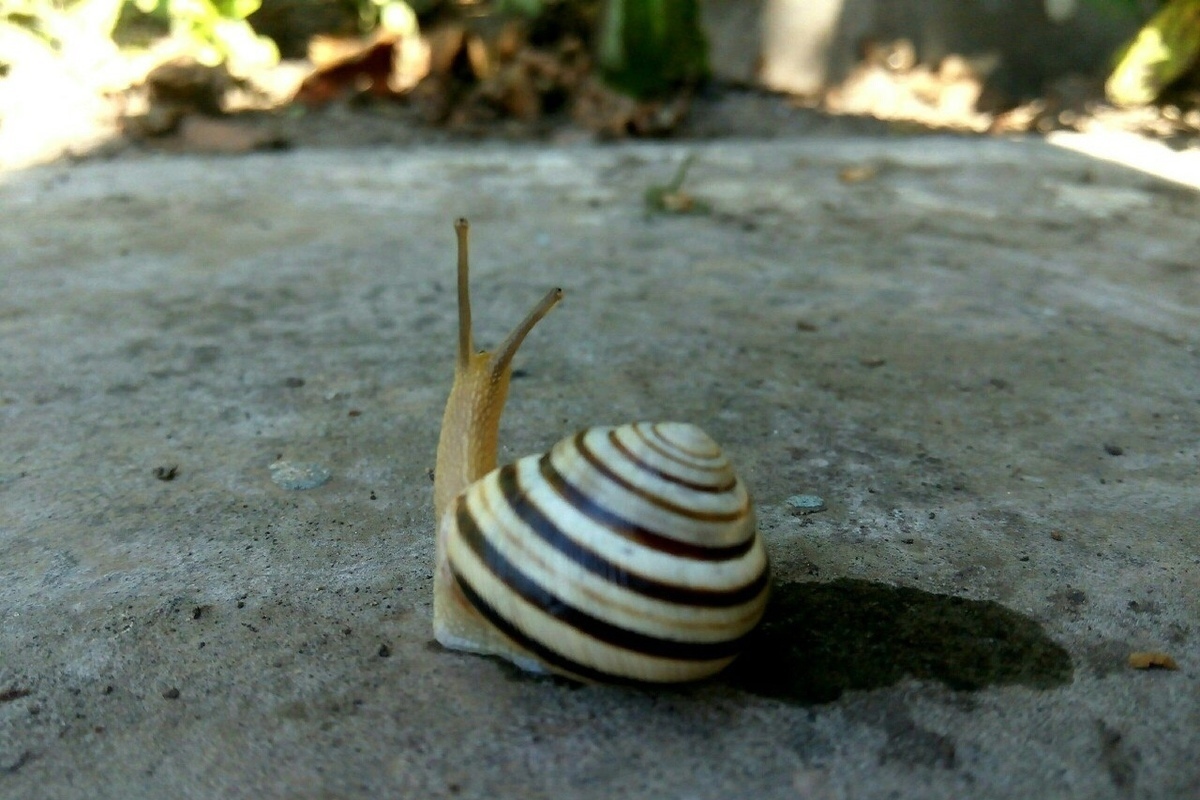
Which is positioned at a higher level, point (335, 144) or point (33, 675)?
point (33, 675)

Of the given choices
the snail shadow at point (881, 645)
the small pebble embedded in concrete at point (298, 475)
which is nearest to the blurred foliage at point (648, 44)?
the small pebble embedded in concrete at point (298, 475)

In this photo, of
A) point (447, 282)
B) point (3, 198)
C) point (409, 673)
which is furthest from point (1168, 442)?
point (3, 198)

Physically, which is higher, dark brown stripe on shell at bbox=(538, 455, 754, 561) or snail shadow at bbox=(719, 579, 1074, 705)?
dark brown stripe on shell at bbox=(538, 455, 754, 561)

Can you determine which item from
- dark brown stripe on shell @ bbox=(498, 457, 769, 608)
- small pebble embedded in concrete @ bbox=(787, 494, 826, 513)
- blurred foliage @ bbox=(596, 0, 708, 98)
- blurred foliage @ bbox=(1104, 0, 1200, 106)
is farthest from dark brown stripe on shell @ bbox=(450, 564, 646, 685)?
blurred foliage @ bbox=(1104, 0, 1200, 106)

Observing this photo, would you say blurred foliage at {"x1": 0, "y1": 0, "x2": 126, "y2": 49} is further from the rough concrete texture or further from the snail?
the snail

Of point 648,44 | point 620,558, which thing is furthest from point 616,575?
point 648,44

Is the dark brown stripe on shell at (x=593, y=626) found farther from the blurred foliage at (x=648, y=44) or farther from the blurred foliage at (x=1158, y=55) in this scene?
the blurred foliage at (x=1158, y=55)

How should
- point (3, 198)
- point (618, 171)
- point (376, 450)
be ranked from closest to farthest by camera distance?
point (376, 450), point (3, 198), point (618, 171)

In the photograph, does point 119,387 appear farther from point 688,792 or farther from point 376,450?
point 688,792
